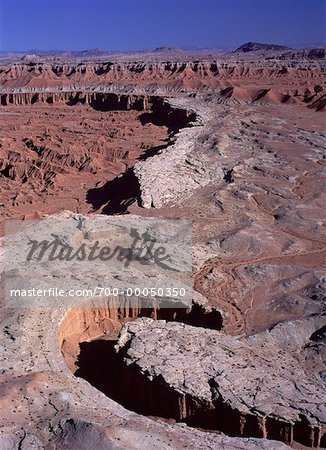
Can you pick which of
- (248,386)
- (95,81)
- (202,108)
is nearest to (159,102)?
(202,108)

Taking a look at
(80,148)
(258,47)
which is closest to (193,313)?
(80,148)

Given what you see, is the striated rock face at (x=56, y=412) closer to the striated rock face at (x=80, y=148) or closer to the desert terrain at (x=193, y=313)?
the desert terrain at (x=193, y=313)

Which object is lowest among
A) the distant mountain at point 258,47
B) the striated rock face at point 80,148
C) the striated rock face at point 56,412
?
the striated rock face at point 56,412

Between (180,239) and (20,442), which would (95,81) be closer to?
(180,239)

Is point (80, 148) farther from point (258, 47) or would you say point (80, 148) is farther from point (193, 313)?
point (258, 47)

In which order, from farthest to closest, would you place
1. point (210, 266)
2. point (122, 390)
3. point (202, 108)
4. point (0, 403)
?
1. point (202, 108)
2. point (210, 266)
3. point (122, 390)
4. point (0, 403)

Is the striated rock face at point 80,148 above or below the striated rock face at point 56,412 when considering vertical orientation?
above

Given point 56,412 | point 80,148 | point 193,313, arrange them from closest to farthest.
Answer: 1. point 56,412
2. point 193,313
3. point 80,148

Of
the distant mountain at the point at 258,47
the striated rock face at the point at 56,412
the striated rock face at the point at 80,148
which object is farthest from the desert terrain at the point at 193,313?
the distant mountain at the point at 258,47

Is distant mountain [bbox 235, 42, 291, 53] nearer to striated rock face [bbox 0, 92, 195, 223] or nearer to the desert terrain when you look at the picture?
striated rock face [bbox 0, 92, 195, 223]
